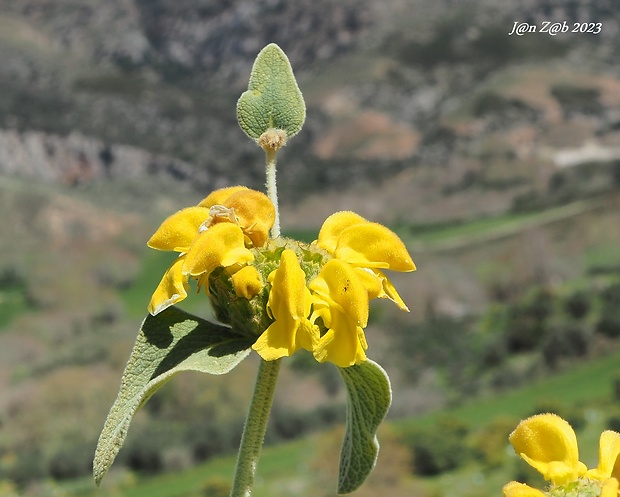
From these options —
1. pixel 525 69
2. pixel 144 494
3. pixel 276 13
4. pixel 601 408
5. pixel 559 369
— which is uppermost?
pixel 276 13

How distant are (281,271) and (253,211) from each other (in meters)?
0.04

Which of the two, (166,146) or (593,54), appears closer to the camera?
(166,146)

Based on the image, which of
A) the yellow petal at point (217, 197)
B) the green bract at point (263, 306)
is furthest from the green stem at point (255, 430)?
the yellow petal at point (217, 197)

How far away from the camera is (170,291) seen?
1.53ft

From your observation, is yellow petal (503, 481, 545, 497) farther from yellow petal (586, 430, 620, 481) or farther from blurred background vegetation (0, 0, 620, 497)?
blurred background vegetation (0, 0, 620, 497)

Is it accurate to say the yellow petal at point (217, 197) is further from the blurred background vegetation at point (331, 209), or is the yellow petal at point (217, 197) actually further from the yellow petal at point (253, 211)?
the blurred background vegetation at point (331, 209)

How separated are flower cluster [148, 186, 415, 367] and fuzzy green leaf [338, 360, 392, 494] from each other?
0.04 meters

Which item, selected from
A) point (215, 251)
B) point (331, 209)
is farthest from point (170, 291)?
point (331, 209)

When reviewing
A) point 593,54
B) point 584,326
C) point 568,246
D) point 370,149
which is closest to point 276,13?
point 370,149

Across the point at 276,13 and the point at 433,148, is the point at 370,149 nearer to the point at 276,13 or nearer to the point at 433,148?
the point at 433,148

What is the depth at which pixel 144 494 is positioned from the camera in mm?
7680

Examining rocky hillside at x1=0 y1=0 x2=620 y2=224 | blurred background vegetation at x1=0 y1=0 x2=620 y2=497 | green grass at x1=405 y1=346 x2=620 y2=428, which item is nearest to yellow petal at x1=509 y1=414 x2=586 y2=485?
blurred background vegetation at x1=0 y1=0 x2=620 y2=497

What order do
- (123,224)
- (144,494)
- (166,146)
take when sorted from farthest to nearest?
(166,146) < (123,224) < (144,494)

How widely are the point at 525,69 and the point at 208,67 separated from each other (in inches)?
343
